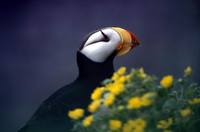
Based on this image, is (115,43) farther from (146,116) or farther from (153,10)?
(146,116)

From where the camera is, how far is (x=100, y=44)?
13.0 feet

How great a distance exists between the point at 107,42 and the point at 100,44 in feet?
0.13

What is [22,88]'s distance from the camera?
465 centimetres

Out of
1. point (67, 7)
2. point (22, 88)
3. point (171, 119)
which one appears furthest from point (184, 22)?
point (171, 119)

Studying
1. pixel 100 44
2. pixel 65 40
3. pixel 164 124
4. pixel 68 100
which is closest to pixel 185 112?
pixel 164 124

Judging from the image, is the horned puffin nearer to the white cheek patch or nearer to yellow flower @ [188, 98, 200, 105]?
the white cheek patch

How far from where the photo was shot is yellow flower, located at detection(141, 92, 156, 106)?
2.75 m

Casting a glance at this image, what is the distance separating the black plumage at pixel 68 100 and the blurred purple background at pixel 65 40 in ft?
1.97

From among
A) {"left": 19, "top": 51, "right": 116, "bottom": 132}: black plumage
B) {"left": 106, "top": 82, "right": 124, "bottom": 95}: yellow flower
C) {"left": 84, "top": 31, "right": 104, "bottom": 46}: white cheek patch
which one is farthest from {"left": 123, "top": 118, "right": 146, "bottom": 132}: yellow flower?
{"left": 84, "top": 31, "right": 104, "bottom": 46}: white cheek patch

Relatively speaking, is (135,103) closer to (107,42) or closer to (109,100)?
(109,100)

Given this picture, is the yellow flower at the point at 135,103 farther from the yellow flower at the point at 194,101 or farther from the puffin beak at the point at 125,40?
the puffin beak at the point at 125,40

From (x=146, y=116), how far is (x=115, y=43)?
1196 mm

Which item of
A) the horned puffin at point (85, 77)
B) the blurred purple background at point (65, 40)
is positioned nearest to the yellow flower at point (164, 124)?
the horned puffin at point (85, 77)

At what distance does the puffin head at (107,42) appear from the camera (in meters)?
3.92
